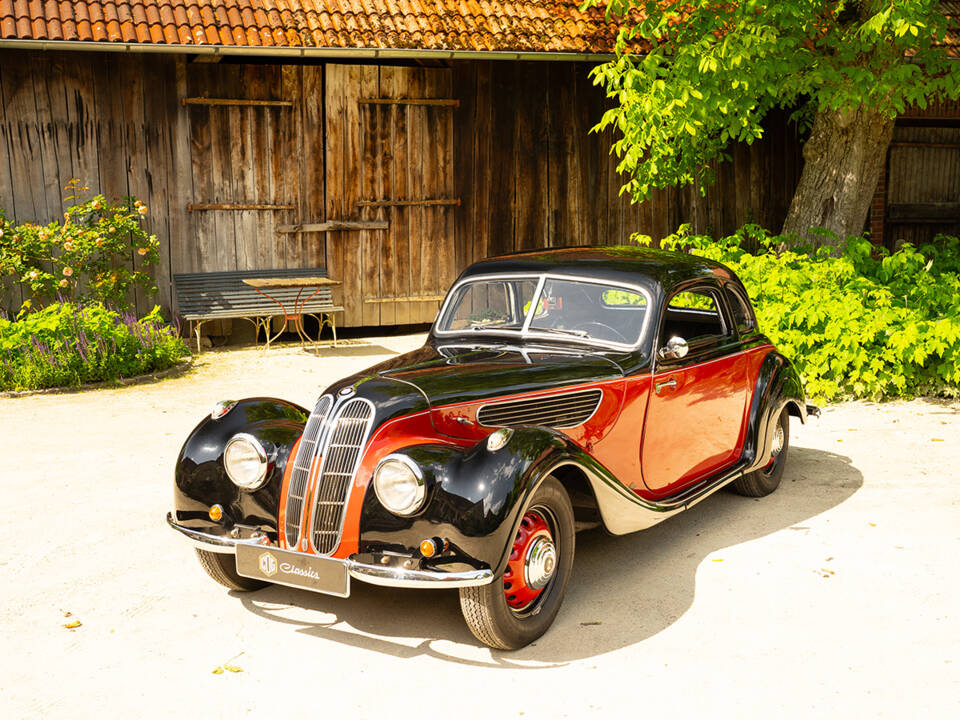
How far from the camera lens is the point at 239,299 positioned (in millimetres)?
11383

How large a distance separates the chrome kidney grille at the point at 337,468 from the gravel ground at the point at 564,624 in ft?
1.62

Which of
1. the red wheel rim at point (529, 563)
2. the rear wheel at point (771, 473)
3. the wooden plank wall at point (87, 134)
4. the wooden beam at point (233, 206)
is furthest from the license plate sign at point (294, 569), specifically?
the wooden beam at point (233, 206)

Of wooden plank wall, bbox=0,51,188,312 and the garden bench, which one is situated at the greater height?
wooden plank wall, bbox=0,51,188,312

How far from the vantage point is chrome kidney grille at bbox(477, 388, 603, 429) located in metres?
4.56

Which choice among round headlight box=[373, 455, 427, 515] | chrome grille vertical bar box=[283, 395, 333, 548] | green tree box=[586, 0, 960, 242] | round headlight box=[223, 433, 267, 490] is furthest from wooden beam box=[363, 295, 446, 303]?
round headlight box=[373, 455, 427, 515]

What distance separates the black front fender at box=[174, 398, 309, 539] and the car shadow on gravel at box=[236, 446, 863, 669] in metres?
0.48

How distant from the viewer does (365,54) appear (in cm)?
1109

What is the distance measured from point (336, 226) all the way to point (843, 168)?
18.9 ft

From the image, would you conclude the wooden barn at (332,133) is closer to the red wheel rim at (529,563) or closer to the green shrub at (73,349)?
the green shrub at (73,349)

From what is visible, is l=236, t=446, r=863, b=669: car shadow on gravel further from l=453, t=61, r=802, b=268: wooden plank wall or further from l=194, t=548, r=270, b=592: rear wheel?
l=453, t=61, r=802, b=268: wooden plank wall

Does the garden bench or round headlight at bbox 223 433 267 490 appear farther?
the garden bench

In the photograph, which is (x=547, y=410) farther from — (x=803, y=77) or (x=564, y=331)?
(x=803, y=77)

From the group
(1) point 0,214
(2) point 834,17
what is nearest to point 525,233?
(2) point 834,17

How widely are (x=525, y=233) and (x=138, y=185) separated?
4.70 meters
